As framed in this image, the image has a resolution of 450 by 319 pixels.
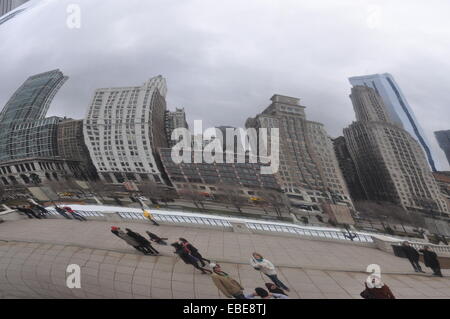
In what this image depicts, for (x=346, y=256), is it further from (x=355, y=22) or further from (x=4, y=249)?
(x=4, y=249)

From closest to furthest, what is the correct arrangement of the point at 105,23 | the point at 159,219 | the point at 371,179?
the point at 371,179 → the point at 159,219 → the point at 105,23

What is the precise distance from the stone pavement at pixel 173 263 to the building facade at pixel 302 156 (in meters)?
0.35

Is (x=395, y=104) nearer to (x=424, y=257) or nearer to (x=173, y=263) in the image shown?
(x=424, y=257)

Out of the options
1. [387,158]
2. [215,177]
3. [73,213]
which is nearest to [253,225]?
[215,177]

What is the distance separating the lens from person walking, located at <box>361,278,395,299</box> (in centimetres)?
179

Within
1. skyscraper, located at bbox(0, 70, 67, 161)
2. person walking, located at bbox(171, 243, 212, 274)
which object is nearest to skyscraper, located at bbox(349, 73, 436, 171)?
person walking, located at bbox(171, 243, 212, 274)

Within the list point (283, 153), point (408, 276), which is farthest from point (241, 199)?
point (408, 276)

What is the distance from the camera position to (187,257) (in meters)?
1.96

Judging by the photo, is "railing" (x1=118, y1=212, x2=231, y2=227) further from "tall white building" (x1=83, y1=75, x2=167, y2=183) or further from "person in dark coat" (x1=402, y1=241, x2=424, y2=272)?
"person in dark coat" (x1=402, y1=241, x2=424, y2=272)

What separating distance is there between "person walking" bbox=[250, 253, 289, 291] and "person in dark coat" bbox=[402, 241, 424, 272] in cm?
82

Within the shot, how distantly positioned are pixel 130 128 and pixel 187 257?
0.98 m

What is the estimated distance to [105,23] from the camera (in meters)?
2.21

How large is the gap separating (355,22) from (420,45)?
0.48 m

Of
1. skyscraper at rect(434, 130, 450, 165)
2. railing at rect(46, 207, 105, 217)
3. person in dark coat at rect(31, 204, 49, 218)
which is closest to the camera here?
skyscraper at rect(434, 130, 450, 165)
